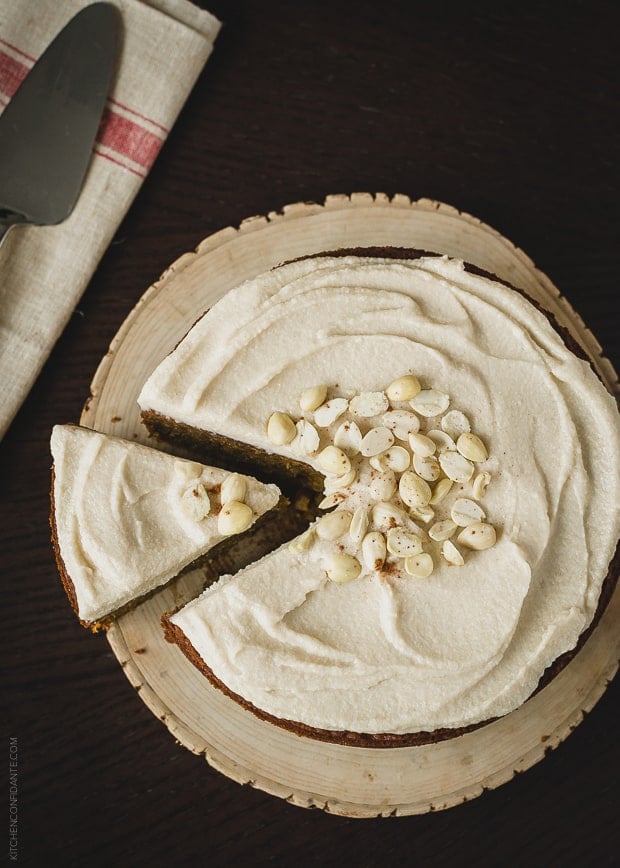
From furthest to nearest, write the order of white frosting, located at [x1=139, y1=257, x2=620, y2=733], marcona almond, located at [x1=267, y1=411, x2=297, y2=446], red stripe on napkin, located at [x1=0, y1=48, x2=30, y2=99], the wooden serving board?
red stripe on napkin, located at [x1=0, y1=48, x2=30, y2=99] → the wooden serving board → marcona almond, located at [x1=267, y1=411, x2=297, y2=446] → white frosting, located at [x1=139, y1=257, x2=620, y2=733]

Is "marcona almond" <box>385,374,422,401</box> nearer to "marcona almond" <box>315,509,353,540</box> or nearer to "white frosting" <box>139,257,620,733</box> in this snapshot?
"white frosting" <box>139,257,620,733</box>

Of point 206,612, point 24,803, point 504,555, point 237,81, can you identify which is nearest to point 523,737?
point 504,555

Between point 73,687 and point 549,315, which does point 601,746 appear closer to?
point 549,315

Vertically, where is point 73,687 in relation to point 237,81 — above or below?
below

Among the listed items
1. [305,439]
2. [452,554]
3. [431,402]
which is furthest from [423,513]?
[305,439]

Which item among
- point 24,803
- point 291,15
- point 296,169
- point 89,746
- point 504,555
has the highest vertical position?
point 291,15

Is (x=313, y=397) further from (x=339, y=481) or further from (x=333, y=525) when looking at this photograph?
(x=333, y=525)

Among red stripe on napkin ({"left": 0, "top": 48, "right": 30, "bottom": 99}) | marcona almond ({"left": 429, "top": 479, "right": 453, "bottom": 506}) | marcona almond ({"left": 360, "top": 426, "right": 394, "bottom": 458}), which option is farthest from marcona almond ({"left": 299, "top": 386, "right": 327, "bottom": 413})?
red stripe on napkin ({"left": 0, "top": 48, "right": 30, "bottom": 99})

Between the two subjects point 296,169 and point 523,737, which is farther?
point 296,169
